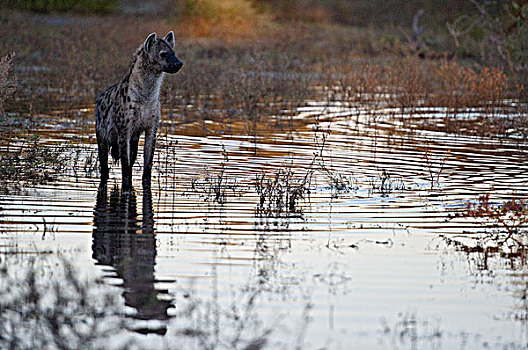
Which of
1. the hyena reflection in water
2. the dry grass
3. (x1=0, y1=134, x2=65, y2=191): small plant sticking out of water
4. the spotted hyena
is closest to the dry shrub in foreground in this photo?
the hyena reflection in water

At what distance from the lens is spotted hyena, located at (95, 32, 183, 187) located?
32.4 feet

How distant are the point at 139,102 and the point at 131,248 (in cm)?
328

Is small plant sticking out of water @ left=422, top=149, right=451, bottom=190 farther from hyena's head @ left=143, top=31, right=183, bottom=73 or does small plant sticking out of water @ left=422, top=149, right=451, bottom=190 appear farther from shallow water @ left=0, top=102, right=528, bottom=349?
hyena's head @ left=143, top=31, right=183, bottom=73

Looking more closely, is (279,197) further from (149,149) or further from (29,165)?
(29,165)

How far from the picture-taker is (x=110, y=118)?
10117 mm

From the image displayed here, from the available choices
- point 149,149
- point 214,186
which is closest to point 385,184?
point 214,186

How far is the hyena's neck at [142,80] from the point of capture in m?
9.93

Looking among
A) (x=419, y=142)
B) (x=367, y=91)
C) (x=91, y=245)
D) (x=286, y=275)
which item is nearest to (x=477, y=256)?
(x=286, y=275)

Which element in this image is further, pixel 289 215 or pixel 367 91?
pixel 367 91

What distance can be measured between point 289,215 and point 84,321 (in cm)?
364

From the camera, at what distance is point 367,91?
1731 centimetres

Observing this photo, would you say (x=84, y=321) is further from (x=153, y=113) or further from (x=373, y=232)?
(x=153, y=113)

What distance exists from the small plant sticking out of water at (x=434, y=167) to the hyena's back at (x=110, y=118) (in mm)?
3463

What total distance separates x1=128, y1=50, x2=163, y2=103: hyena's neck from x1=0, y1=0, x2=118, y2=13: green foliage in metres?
18.3
